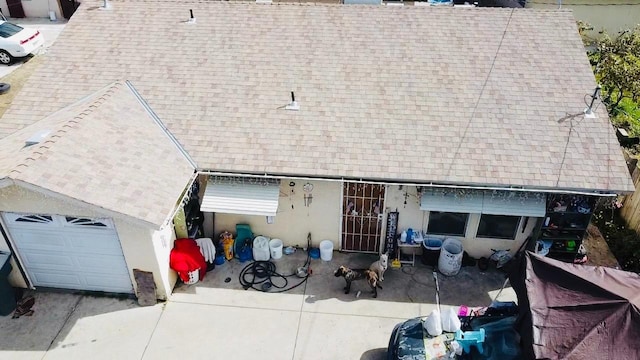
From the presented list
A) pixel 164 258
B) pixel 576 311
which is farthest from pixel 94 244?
pixel 576 311

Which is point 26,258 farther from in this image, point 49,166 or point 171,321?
point 171,321

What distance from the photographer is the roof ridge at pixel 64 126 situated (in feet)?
36.6

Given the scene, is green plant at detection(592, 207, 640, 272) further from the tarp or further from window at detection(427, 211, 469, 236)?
window at detection(427, 211, 469, 236)

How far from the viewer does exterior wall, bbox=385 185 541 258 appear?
45.4ft

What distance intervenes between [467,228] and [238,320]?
702cm

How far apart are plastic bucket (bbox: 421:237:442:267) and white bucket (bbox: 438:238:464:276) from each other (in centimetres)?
16

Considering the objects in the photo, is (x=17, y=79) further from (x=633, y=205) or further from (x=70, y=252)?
(x=633, y=205)

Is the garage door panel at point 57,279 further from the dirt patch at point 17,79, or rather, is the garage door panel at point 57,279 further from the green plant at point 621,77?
the green plant at point 621,77

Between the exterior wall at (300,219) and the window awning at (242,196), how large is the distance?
0.68m

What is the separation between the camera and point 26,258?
518 inches

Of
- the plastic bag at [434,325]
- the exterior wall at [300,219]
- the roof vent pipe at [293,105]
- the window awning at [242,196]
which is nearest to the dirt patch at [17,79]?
the window awning at [242,196]

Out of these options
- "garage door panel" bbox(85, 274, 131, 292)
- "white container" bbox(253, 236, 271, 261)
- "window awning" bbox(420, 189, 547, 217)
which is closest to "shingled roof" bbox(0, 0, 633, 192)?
"window awning" bbox(420, 189, 547, 217)

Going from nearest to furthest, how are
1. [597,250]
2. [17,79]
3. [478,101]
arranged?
[478,101] < [597,250] < [17,79]

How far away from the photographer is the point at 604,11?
1056 inches
